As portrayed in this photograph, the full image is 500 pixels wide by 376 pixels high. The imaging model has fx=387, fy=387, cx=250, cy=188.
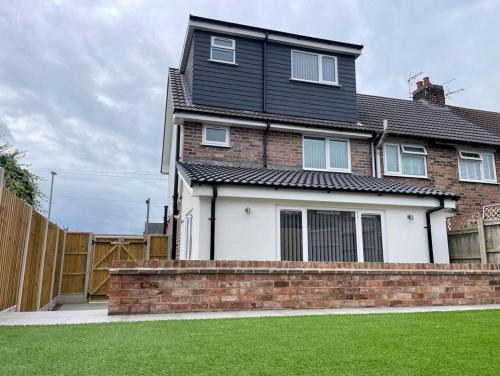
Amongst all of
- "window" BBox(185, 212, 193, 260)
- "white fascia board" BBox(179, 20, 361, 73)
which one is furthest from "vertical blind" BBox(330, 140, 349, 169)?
"window" BBox(185, 212, 193, 260)

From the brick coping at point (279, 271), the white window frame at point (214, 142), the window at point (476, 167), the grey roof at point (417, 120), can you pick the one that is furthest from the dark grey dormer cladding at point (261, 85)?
the brick coping at point (279, 271)

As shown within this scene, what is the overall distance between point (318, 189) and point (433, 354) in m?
6.57

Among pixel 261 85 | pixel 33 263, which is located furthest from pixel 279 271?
pixel 261 85

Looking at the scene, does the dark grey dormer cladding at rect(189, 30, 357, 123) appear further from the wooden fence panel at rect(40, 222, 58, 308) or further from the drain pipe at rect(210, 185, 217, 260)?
the wooden fence panel at rect(40, 222, 58, 308)

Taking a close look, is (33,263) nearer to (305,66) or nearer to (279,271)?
(279,271)

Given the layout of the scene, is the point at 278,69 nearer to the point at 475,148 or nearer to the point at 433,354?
the point at 475,148

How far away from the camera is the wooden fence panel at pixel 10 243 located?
638cm

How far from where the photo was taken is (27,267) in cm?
809

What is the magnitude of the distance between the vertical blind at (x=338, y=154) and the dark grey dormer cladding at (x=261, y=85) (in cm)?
116

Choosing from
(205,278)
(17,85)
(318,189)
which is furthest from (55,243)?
(17,85)

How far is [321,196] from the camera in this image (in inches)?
412

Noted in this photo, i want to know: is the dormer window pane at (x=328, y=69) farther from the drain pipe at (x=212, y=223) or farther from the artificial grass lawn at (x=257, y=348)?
the artificial grass lawn at (x=257, y=348)

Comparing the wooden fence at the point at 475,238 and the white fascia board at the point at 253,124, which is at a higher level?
the white fascia board at the point at 253,124

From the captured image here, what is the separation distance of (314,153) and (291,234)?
4510 mm
